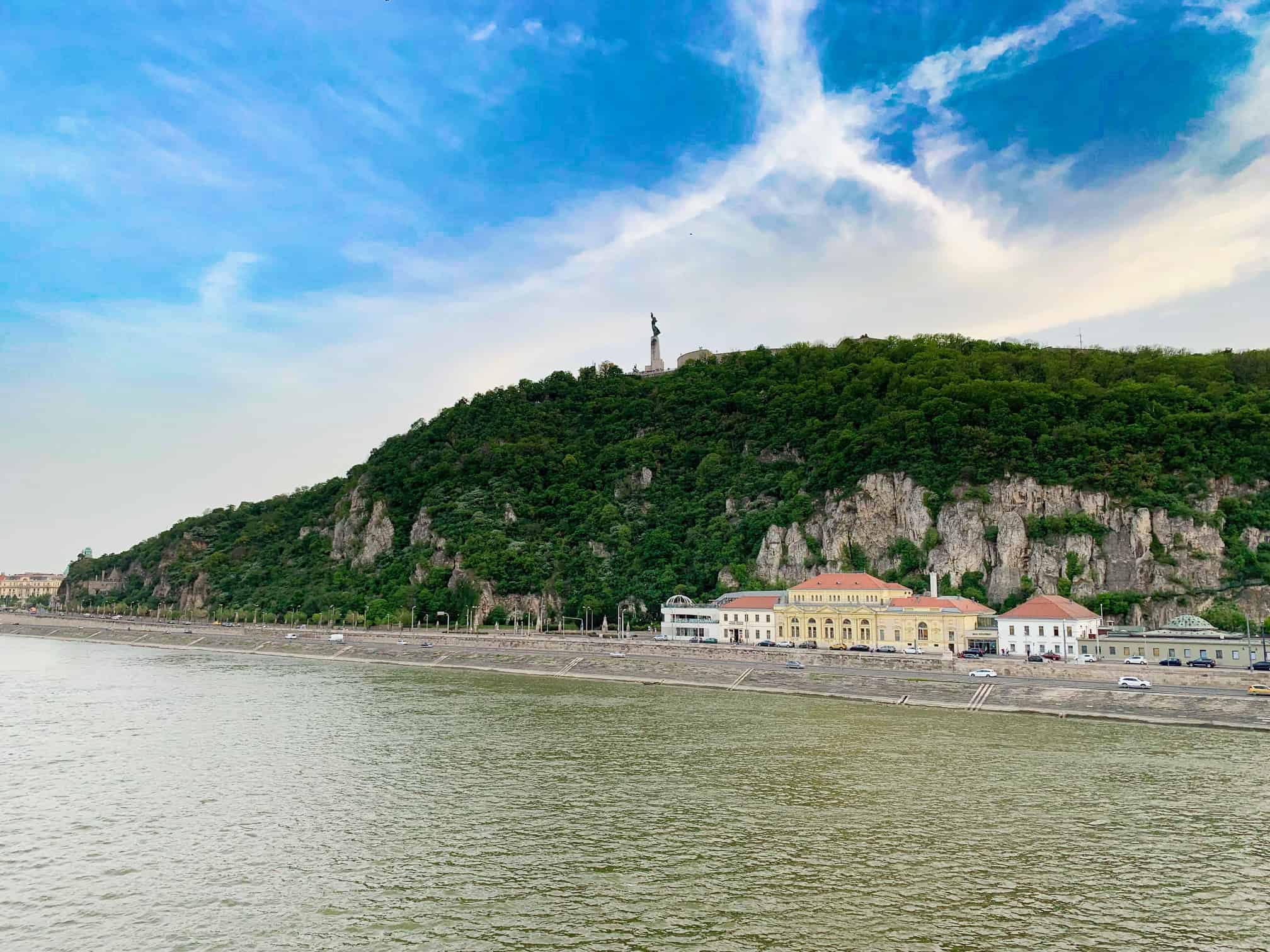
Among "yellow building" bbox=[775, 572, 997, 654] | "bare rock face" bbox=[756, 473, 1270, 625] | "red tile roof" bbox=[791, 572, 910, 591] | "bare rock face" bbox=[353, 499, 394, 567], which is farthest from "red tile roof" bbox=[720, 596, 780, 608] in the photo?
"bare rock face" bbox=[353, 499, 394, 567]

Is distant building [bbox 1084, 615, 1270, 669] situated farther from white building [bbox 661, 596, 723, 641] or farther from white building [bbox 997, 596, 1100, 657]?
white building [bbox 661, 596, 723, 641]

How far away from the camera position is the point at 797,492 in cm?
11431

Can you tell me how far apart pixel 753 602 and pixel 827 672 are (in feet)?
100

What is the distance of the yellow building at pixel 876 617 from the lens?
254 ft

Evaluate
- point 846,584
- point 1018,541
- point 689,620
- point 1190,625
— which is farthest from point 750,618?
point 1190,625

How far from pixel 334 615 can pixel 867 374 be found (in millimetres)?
89428

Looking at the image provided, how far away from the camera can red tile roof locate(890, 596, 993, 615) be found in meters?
80.2

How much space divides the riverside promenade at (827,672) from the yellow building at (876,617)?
34.2ft

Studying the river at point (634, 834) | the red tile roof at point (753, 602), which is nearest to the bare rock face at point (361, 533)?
the red tile roof at point (753, 602)

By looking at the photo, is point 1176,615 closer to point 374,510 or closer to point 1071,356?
point 1071,356

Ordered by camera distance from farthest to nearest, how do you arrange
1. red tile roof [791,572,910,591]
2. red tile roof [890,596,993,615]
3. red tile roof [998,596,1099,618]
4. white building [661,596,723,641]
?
1. white building [661,596,723,641]
2. red tile roof [791,572,910,591]
3. red tile roof [890,596,993,615]
4. red tile roof [998,596,1099,618]

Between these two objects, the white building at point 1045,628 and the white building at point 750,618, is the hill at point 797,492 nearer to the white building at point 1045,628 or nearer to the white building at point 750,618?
the white building at point 750,618

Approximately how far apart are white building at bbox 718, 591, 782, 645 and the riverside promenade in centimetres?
1008

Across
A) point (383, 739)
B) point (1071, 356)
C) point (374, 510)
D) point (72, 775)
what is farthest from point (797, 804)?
point (374, 510)
